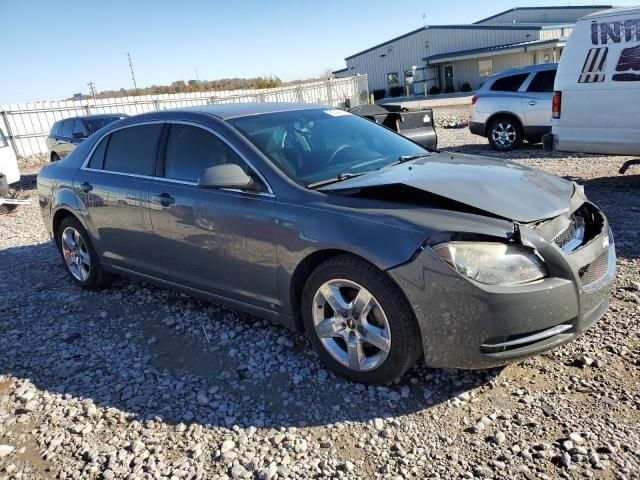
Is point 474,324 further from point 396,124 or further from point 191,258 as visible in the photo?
point 396,124

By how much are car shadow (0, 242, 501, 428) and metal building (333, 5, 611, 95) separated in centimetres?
3450

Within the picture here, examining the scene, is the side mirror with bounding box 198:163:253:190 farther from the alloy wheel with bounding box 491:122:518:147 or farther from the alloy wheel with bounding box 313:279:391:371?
the alloy wheel with bounding box 491:122:518:147

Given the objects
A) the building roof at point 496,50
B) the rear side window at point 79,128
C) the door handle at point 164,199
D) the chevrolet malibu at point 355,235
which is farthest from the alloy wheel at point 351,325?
the building roof at point 496,50

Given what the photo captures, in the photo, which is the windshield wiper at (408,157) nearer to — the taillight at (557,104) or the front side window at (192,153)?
the front side window at (192,153)

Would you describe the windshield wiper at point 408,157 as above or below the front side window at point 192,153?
below

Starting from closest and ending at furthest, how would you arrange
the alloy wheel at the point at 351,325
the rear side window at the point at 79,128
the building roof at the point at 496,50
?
the alloy wheel at the point at 351,325 → the rear side window at the point at 79,128 → the building roof at the point at 496,50

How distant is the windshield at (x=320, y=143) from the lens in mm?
3504

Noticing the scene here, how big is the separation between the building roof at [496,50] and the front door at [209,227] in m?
38.6

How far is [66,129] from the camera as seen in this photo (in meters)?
13.5

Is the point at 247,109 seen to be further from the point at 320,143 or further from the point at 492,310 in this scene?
the point at 492,310

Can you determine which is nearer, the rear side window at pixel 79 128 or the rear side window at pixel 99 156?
the rear side window at pixel 99 156

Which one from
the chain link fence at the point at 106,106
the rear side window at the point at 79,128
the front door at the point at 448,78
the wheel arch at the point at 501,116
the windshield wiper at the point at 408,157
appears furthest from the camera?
the front door at the point at 448,78

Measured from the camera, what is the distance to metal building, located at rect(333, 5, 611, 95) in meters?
39.6

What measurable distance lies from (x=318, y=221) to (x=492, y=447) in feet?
4.93
